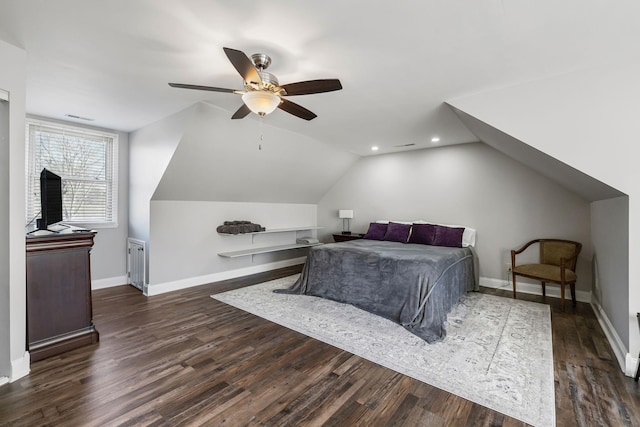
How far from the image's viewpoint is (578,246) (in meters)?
3.91

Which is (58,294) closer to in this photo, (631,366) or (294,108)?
(294,108)

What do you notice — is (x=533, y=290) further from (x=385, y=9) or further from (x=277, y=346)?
(x=385, y=9)

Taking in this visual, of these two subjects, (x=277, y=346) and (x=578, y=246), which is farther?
(x=578, y=246)

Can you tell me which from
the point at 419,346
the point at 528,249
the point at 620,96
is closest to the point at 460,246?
the point at 528,249

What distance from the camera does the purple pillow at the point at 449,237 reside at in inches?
183

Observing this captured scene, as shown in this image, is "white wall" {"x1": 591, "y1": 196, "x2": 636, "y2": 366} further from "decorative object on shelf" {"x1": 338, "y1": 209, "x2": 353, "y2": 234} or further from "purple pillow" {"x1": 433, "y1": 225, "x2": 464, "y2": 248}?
"decorative object on shelf" {"x1": 338, "y1": 209, "x2": 353, "y2": 234}

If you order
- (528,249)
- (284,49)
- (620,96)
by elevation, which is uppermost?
(284,49)

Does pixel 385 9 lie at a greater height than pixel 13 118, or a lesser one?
greater

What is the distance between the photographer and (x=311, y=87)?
222 centimetres

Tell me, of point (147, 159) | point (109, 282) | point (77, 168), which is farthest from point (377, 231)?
point (77, 168)

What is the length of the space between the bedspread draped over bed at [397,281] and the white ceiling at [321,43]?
6.22 ft

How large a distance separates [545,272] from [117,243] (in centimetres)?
626

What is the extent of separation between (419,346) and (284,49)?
2.81 meters

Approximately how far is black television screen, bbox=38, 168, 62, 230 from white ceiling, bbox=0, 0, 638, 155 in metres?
0.95
